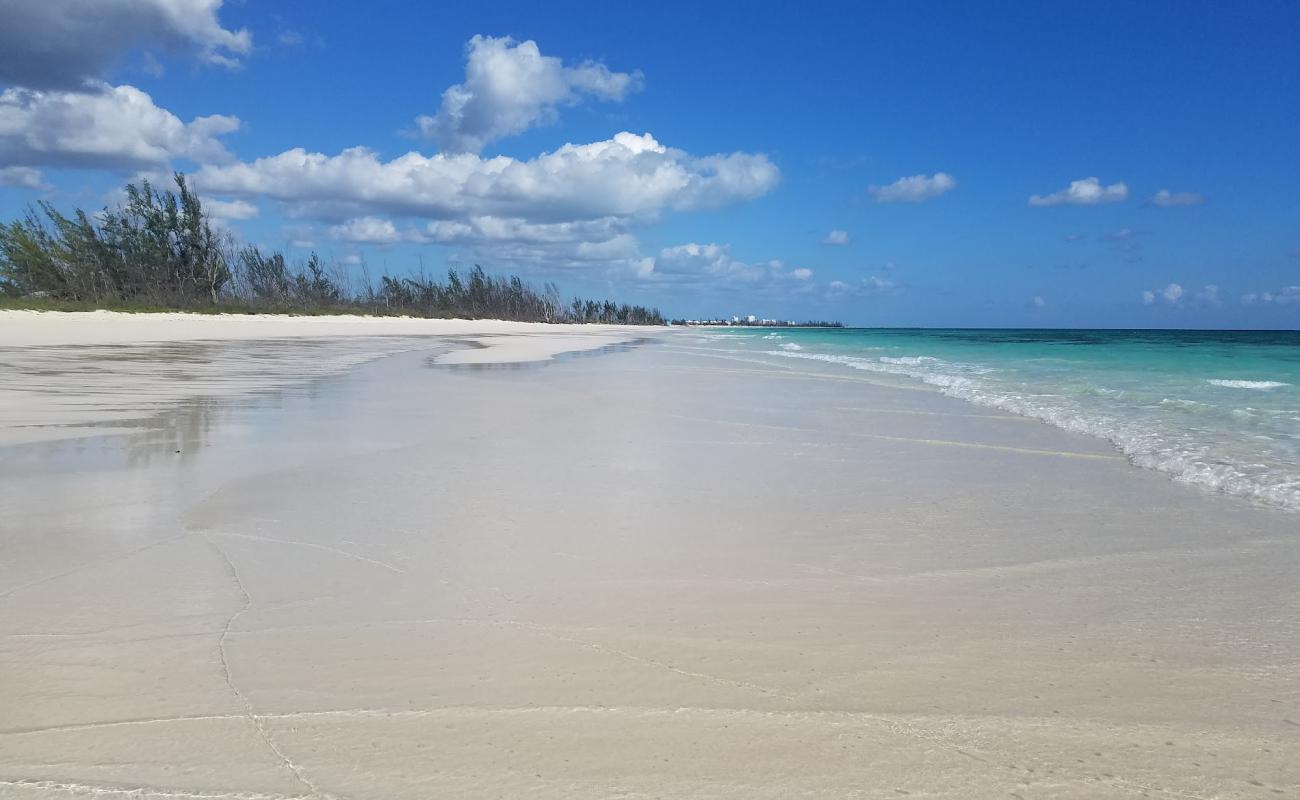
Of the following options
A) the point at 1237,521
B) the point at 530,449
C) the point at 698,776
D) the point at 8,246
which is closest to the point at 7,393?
the point at 530,449

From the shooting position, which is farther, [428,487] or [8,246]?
[8,246]

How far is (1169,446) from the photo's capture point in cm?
623

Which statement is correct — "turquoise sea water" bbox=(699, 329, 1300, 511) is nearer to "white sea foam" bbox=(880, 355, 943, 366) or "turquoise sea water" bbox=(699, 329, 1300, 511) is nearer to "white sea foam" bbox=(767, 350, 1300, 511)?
"white sea foam" bbox=(767, 350, 1300, 511)

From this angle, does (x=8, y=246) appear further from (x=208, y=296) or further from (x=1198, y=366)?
(x=1198, y=366)

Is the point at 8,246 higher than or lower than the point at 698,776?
higher

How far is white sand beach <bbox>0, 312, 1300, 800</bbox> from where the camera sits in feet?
5.55

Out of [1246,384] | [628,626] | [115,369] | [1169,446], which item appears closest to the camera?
[628,626]

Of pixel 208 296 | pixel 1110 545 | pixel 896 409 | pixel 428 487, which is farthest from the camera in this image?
pixel 208 296

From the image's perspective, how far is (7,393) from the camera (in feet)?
26.3

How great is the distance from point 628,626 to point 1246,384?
53.1ft

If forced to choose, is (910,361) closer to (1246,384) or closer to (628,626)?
(1246,384)

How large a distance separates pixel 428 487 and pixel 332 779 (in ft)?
9.41

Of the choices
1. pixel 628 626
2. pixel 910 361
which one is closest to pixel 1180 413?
pixel 628 626

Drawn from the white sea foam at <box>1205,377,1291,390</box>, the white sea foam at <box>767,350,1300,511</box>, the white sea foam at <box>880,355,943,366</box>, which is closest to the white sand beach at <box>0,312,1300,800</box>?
the white sea foam at <box>767,350,1300,511</box>
